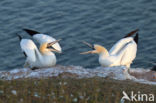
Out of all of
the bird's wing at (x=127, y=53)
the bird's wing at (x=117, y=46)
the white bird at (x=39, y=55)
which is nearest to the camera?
the white bird at (x=39, y=55)

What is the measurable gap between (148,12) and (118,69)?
5.45m

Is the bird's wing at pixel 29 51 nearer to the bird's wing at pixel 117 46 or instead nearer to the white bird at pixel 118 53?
the white bird at pixel 118 53

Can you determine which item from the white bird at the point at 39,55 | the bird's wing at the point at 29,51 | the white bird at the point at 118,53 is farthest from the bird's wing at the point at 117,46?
Result: the bird's wing at the point at 29,51

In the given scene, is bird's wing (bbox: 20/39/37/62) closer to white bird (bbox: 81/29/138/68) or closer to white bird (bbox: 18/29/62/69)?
white bird (bbox: 18/29/62/69)

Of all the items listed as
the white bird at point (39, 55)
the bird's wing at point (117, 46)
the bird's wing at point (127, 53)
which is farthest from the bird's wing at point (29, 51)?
the bird's wing at point (127, 53)

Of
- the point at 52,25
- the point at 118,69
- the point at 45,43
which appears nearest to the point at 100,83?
the point at 118,69

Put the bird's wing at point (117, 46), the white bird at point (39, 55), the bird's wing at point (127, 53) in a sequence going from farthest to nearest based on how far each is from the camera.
A: the bird's wing at point (117, 46)
the bird's wing at point (127, 53)
the white bird at point (39, 55)

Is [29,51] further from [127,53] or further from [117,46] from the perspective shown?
[127,53]

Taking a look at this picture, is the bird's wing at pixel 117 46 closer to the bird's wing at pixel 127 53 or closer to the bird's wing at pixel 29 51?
the bird's wing at pixel 127 53

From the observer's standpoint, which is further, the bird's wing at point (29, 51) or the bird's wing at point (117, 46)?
the bird's wing at point (117, 46)

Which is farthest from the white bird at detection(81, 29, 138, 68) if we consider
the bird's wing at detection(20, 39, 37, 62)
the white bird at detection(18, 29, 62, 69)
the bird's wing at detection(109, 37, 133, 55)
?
the bird's wing at detection(20, 39, 37, 62)

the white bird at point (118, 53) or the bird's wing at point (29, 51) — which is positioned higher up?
the bird's wing at point (29, 51)

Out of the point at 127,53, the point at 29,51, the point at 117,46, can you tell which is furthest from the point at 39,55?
the point at 127,53

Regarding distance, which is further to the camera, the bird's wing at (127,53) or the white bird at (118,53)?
the bird's wing at (127,53)
